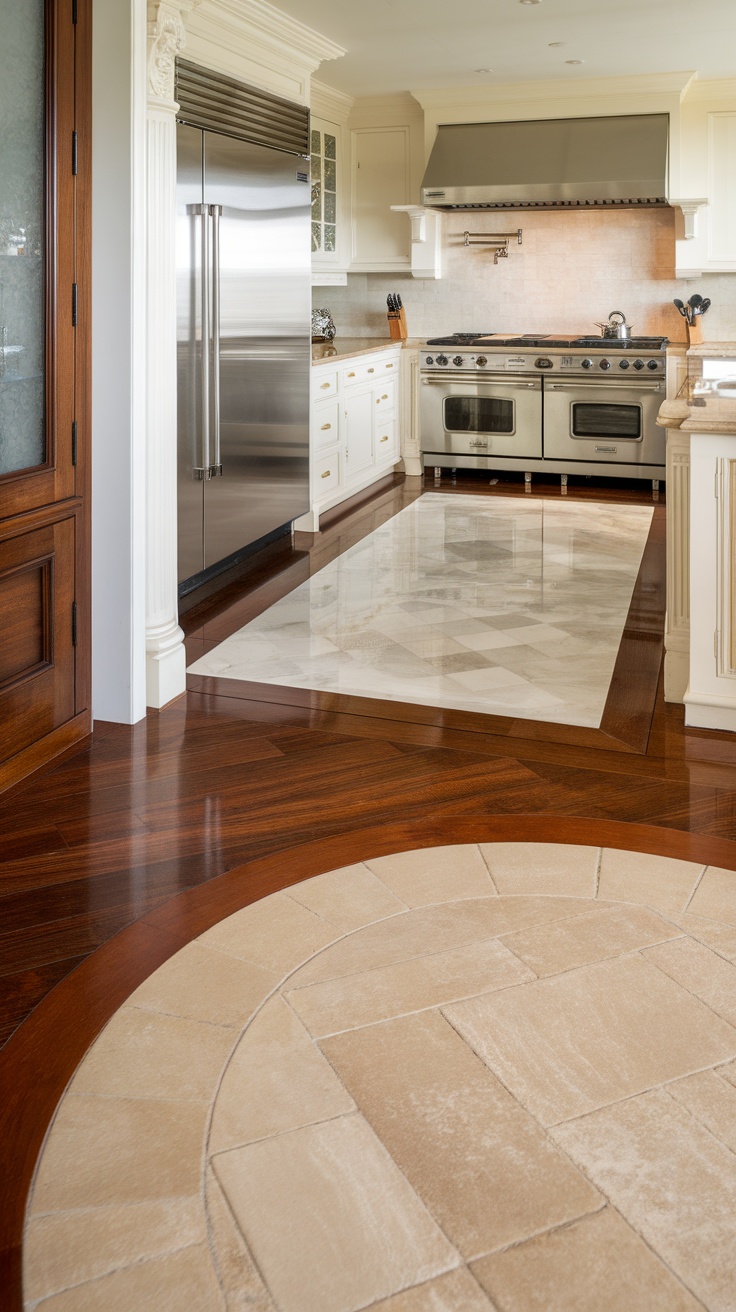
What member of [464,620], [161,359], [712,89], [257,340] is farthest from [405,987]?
[712,89]

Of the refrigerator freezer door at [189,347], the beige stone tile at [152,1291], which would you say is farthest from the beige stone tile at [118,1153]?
the refrigerator freezer door at [189,347]

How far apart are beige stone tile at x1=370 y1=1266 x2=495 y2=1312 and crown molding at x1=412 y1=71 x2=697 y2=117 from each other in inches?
288

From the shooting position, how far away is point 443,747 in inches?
138

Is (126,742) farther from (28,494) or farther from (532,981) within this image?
(532,981)

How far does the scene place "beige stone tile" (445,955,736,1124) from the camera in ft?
6.20

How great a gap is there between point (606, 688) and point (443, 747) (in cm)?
81

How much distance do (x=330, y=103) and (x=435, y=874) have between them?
6.56 metres

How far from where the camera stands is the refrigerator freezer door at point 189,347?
4.61 meters

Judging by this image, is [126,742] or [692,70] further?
[692,70]

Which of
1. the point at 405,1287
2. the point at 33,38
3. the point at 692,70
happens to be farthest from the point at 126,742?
the point at 692,70

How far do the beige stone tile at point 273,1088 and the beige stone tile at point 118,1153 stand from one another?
0.16 feet

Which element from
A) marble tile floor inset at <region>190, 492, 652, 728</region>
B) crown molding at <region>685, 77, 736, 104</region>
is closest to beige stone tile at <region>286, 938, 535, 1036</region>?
marble tile floor inset at <region>190, 492, 652, 728</region>

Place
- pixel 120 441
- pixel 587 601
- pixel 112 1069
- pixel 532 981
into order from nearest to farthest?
pixel 112 1069 < pixel 532 981 < pixel 120 441 < pixel 587 601

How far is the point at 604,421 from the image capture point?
774cm
